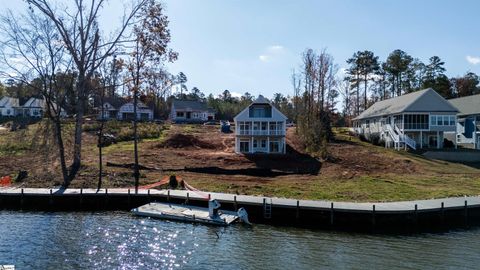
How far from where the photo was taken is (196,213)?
2670 cm

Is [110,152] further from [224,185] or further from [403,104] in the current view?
[403,104]

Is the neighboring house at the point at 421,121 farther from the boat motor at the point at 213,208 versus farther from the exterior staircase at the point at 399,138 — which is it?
the boat motor at the point at 213,208

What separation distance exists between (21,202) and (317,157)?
32.7 m

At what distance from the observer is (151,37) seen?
145ft

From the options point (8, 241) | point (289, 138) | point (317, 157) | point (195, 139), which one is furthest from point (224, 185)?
point (289, 138)

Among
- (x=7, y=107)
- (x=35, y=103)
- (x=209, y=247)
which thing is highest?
(x=35, y=103)

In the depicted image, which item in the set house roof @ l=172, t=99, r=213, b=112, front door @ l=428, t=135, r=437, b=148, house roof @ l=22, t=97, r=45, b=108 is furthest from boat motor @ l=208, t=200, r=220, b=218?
house roof @ l=172, t=99, r=213, b=112

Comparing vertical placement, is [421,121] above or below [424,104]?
below

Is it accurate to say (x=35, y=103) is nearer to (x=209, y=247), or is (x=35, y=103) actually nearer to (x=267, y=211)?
(x=267, y=211)

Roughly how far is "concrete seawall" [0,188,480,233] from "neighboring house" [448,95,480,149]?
37.5m

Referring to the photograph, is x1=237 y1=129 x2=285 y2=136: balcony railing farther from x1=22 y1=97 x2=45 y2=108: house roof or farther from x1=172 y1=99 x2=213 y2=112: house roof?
x1=172 y1=99 x2=213 y2=112: house roof

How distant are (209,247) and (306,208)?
7.52m

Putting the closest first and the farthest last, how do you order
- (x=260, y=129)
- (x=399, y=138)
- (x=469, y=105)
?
(x=260, y=129), (x=399, y=138), (x=469, y=105)

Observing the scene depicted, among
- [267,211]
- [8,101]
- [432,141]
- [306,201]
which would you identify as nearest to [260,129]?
[432,141]
